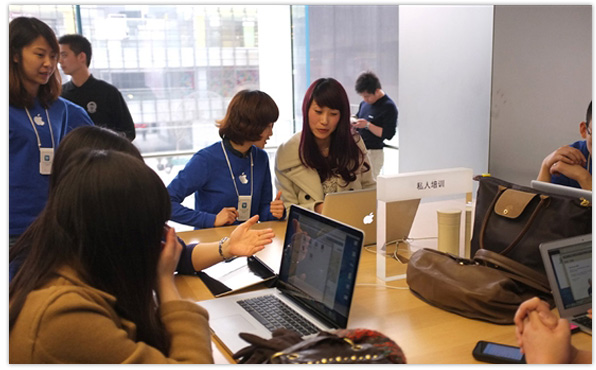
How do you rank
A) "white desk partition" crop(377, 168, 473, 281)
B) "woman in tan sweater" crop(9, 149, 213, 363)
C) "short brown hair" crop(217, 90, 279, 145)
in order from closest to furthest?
"woman in tan sweater" crop(9, 149, 213, 363), "white desk partition" crop(377, 168, 473, 281), "short brown hair" crop(217, 90, 279, 145)

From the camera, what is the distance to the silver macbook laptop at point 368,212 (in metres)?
1.98

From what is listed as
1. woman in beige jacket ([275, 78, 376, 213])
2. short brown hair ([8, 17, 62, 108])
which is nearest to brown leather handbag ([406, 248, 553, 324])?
woman in beige jacket ([275, 78, 376, 213])

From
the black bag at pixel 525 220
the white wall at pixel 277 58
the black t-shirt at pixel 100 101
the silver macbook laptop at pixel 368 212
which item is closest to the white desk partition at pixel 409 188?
the silver macbook laptop at pixel 368 212

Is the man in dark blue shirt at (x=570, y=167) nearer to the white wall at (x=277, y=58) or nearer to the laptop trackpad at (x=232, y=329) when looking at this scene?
the laptop trackpad at (x=232, y=329)

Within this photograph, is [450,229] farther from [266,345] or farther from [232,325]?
[266,345]

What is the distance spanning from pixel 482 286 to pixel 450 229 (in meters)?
0.47

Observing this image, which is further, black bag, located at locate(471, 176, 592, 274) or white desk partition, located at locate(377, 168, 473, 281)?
white desk partition, located at locate(377, 168, 473, 281)

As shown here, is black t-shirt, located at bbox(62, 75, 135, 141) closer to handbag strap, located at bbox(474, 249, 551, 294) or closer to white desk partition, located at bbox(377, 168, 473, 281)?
white desk partition, located at bbox(377, 168, 473, 281)

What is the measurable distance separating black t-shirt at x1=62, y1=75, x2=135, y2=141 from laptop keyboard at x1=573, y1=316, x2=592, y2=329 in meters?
3.05

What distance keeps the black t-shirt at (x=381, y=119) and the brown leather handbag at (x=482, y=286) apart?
11.5 feet

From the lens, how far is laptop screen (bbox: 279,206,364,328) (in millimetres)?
1393

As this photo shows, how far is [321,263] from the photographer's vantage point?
1.50m

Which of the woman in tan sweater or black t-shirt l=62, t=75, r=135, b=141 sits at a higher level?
black t-shirt l=62, t=75, r=135, b=141

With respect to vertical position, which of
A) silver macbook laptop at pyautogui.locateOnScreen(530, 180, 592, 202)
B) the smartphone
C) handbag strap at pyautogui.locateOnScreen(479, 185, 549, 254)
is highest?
silver macbook laptop at pyautogui.locateOnScreen(530, 180, 592, 202)
